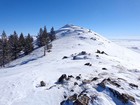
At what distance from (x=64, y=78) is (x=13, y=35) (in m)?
52.0

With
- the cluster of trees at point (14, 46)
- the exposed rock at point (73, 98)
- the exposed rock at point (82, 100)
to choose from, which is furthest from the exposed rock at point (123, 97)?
the cluster of trees at point (14, 46)

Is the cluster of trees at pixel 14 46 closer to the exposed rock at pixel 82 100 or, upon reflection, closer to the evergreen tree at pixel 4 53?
the evergreen tree at pixel 4 53

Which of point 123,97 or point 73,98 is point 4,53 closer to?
point 73,98

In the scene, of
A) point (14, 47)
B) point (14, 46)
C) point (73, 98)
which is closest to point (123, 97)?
point (73, 98)

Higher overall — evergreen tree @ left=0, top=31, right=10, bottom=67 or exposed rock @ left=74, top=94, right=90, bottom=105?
evergreen tree @ left=0, top=31, right=10, bottom=67

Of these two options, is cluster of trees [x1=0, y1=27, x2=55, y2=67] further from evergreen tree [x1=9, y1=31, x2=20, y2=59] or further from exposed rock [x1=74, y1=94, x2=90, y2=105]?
exposed rock [x1=74, y1=94, x2=90, y2=105]

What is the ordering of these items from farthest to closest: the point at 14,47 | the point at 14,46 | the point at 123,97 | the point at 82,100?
the point at 14,47 < the point at 14,46 < the point at 123,97 < the point at 82,100

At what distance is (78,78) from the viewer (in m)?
20.0

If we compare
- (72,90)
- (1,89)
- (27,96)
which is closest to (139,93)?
(72,90)

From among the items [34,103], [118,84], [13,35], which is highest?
[13,35]

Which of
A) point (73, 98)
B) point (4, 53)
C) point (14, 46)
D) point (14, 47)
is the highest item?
point (14, 46)

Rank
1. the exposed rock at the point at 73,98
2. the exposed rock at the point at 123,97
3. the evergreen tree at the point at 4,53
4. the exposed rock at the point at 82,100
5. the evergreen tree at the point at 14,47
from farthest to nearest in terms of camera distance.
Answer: the evergreen tree at the point at 14,47 → the evergreen tree at the point at 4,53 → the exposed rock at the point at 73,98 → the exposed rock at the point at 123,97 → the exposed rock at the point at 82,100

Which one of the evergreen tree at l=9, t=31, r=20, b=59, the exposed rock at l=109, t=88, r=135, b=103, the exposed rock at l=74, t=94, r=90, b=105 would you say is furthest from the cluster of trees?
the exposed rock at l=109, t=88, r=135, b=103

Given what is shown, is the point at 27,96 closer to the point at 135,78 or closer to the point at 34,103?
the point at 34,103
